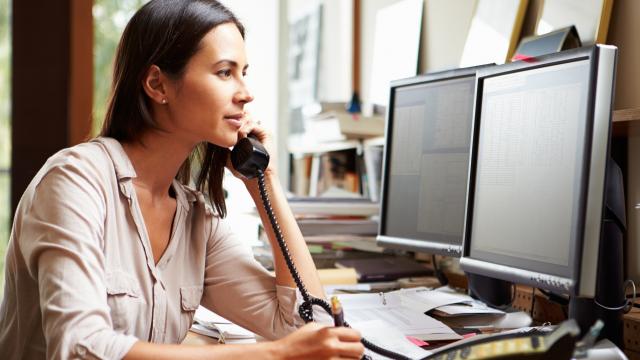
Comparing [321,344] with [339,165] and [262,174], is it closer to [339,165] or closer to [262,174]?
[262,174]

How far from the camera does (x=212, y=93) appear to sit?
1.17m

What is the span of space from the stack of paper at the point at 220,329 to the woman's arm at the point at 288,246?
0.42 ft

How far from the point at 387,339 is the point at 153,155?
0.55 meters

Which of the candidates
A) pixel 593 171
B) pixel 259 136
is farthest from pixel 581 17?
pixel 259 136

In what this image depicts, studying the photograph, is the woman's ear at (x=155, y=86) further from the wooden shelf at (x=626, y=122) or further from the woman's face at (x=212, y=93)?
the wooden shelf at (x=626, y=122)

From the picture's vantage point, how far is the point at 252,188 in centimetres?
137

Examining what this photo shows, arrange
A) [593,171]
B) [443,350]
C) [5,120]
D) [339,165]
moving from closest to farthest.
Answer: [443,350] < [593,171] < [339,165] < [5,120]

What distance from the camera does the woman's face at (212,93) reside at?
3.86 feet

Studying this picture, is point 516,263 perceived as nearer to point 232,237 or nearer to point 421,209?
point 421,209

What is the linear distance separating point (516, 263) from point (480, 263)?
0.11 metres

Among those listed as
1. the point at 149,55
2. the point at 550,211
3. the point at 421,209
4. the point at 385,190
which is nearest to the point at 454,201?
the point at 421,209

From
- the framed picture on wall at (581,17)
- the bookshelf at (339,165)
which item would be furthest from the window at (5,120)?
the framed picture on wall at (581,17)

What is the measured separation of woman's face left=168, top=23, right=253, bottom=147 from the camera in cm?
118

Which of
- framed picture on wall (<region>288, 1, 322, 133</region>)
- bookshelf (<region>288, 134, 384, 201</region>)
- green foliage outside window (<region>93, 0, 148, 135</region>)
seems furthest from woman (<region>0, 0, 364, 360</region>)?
framed picture on wall (<region>288, 1, 322, 133</region>)
